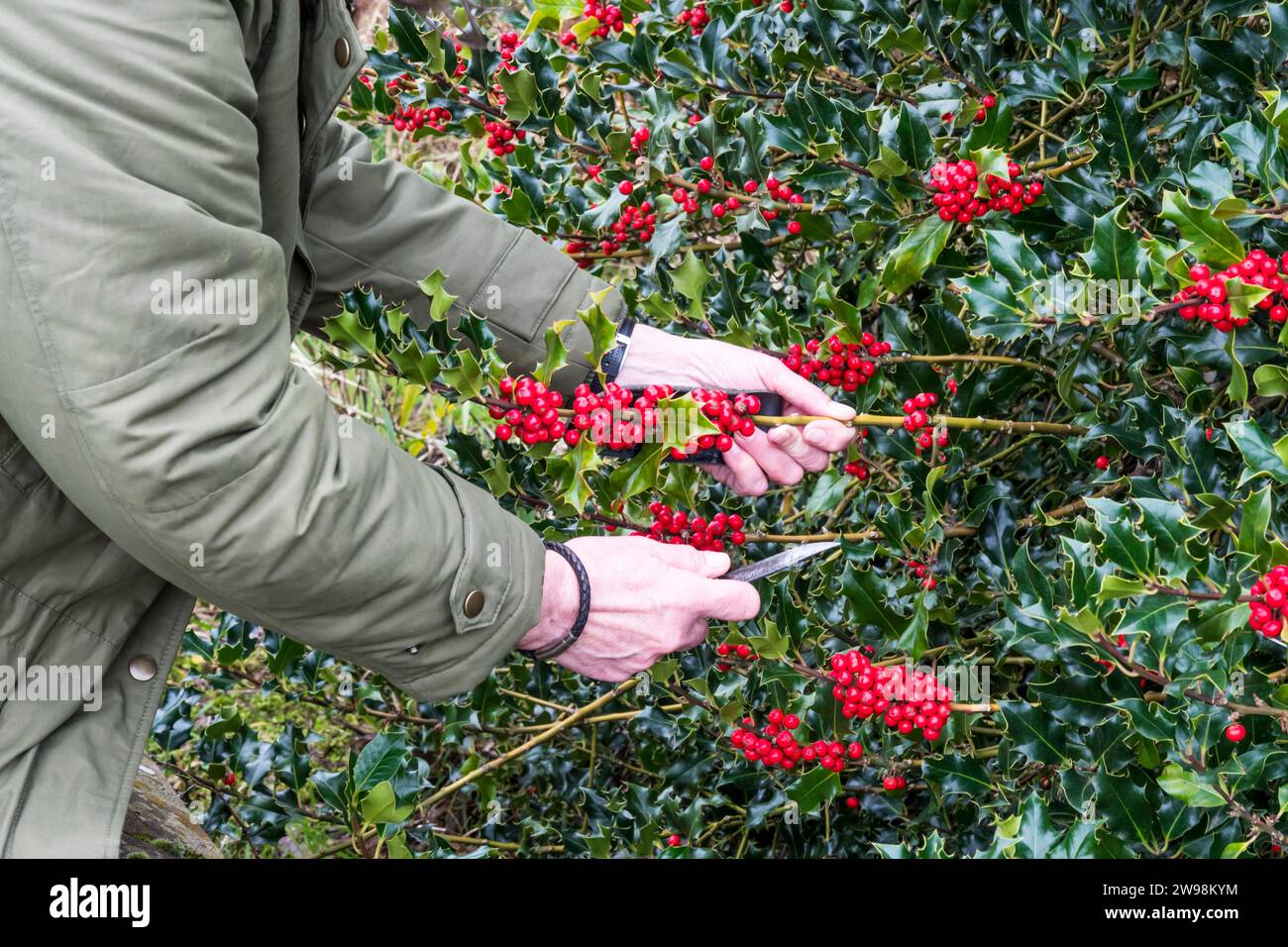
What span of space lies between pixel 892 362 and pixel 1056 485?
414mm

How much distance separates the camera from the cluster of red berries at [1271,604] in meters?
1.20

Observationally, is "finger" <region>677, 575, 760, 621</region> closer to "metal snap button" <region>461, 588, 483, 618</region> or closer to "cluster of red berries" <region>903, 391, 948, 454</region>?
"metal snap button" <region>461, 588, 483, 618</region>

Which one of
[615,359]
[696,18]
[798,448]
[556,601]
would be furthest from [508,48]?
[556,601]

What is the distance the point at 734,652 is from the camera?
2.00 m

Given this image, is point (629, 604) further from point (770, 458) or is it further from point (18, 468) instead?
point (18, 468)

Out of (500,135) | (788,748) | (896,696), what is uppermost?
(500,135)

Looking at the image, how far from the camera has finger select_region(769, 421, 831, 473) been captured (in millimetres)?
1762

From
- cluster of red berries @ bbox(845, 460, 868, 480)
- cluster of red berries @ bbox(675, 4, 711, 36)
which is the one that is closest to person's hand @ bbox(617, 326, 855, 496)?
cluster of red berries @ bbox(845, 460, 868, 480)

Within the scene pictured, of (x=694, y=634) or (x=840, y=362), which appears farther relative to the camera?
(x=840, y=362)

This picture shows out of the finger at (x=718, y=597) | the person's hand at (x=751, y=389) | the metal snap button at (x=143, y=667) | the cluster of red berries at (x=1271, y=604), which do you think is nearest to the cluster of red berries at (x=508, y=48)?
the person's hand at (x=751, y=389)

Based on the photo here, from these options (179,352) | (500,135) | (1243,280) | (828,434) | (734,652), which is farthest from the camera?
(500,135)

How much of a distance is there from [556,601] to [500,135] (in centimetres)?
134

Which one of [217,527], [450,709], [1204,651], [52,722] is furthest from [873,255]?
[52,722]

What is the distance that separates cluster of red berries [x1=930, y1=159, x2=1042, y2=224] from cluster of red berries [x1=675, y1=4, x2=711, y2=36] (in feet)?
2.44
